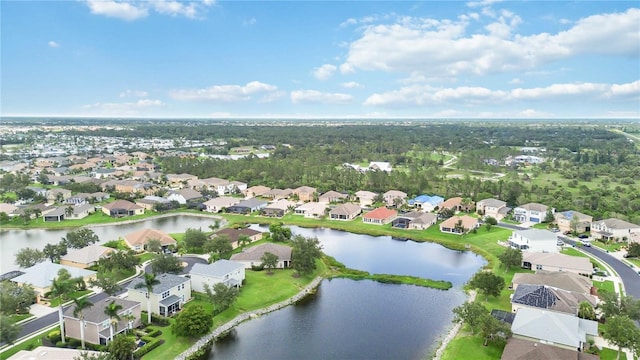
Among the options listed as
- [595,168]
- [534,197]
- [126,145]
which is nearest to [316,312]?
[534,197]

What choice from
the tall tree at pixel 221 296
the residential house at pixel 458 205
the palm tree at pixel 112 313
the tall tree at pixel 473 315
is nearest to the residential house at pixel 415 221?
the residential house at pixel 458 205

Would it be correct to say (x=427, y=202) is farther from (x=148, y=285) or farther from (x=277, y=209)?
(x=148, y=285)

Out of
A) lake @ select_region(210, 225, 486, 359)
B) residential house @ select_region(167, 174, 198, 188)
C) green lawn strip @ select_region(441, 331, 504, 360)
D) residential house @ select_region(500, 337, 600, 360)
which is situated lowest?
A: lake @ select_region(210, 225, 486, 359)

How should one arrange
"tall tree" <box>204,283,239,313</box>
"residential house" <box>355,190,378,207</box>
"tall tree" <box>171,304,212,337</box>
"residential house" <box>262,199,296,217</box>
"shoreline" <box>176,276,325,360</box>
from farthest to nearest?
"residential house" <box>355,190,378,207</box> → "residential house" <box>262,199,296,217</box> → "tall tree" <box>204,283,239,313</box> → "tall tree" <box>171,304,212,337</box> → "shoreline" <box>176,276,325,360</box>

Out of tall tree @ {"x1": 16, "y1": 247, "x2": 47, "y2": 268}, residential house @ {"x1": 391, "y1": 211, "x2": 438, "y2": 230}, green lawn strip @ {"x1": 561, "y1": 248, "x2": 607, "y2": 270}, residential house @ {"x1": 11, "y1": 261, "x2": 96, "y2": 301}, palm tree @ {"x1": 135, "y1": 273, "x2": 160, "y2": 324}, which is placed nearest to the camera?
palm tree @ {"x1": 135, "y1": 273, "x2": 160, "y2": 324}

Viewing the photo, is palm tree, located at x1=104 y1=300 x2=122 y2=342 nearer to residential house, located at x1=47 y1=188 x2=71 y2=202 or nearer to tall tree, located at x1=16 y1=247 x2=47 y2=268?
tall tree, located at x1=16 y1=247 x2=47 y2=268

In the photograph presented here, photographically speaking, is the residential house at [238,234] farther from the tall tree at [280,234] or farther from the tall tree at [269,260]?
the tall tree at [269,260]

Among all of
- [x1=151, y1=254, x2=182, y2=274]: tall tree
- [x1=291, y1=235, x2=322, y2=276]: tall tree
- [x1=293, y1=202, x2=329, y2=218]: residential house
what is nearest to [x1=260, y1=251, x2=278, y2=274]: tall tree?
[x1=291, y1=235, x2=322, y2=276]: tall tree
